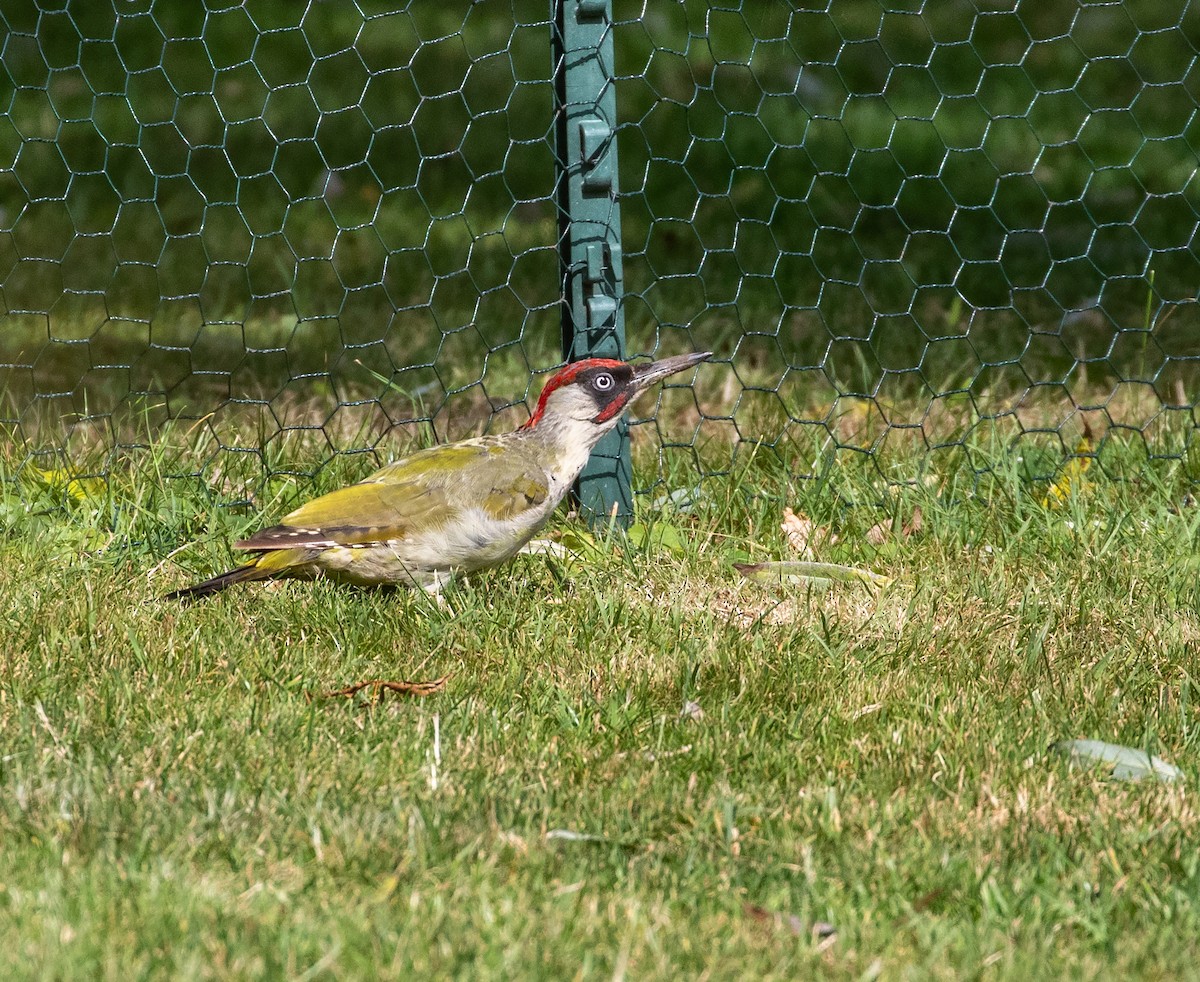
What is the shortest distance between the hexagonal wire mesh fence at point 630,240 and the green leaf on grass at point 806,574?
2.10ft

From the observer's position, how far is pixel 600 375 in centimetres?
424

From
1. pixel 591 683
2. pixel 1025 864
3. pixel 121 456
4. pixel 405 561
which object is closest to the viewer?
pixel 1025 864

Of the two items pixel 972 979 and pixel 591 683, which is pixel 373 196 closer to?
pixel 591 683

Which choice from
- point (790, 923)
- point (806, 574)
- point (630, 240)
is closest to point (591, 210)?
point (806, 574)

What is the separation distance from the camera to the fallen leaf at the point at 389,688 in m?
3.49

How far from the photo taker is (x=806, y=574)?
4301 millimetres

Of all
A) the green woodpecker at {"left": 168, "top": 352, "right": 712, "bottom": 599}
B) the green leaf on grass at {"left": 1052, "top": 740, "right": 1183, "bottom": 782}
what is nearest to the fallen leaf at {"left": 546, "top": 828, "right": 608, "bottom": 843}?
the green leaf on grass at {"left": 1052, "top": 740, "right": 1183, "bottom": 782}

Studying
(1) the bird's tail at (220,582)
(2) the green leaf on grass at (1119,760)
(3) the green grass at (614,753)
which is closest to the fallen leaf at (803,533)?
(3) the green grass at (614,753)

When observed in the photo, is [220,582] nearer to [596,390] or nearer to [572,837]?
[596,390]

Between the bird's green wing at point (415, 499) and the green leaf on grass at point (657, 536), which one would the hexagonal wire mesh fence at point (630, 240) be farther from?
the bird's green wing at point (415, 499)

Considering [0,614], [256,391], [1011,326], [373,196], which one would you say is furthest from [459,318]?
[0,614]

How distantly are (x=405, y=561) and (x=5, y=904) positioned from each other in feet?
5.51

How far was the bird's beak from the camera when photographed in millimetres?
4262

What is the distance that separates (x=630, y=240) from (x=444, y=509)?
12.0ft
